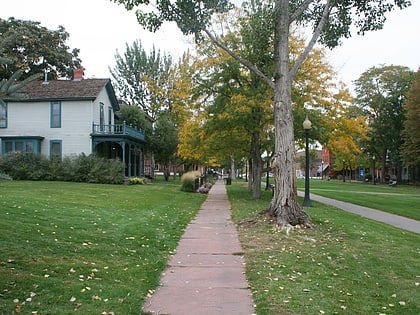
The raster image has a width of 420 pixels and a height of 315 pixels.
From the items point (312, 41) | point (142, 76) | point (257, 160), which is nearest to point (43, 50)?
point (142, 76)

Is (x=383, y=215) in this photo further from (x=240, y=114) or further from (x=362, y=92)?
(x=362, y=92)

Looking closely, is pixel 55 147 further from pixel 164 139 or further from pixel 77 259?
pixel 77 259

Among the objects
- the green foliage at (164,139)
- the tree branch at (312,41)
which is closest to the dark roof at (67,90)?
the green foliage at (164,139)

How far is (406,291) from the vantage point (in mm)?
5633

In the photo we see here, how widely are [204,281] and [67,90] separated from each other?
92.9ft

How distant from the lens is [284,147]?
11453 millimetres

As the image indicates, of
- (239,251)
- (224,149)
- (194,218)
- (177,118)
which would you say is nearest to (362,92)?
(177,118)

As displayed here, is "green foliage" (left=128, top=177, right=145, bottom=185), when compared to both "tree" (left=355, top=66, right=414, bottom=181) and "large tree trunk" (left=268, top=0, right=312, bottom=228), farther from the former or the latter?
"tree" (left=355, top=66, right=414, bottom=181)

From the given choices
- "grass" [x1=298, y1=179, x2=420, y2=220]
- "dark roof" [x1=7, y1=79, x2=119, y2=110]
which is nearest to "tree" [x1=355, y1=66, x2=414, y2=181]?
"grass" [x1=298, y1=179, x2=420, y2=220]

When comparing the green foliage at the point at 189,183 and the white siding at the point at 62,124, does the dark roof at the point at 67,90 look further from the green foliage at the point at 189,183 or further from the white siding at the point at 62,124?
the green foliage at the point at 189,183

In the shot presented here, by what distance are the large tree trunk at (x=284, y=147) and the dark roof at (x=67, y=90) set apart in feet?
69.0

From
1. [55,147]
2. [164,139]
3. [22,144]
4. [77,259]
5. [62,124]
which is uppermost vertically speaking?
[62,124]

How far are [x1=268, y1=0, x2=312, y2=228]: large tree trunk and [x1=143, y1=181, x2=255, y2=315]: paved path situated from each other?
6.70ft

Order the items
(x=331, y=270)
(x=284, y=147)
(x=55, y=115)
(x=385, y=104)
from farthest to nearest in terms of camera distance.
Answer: (x=385, y=104) → (x=55, y=115) → (x=284, y=147) → (x=331, y=270)
